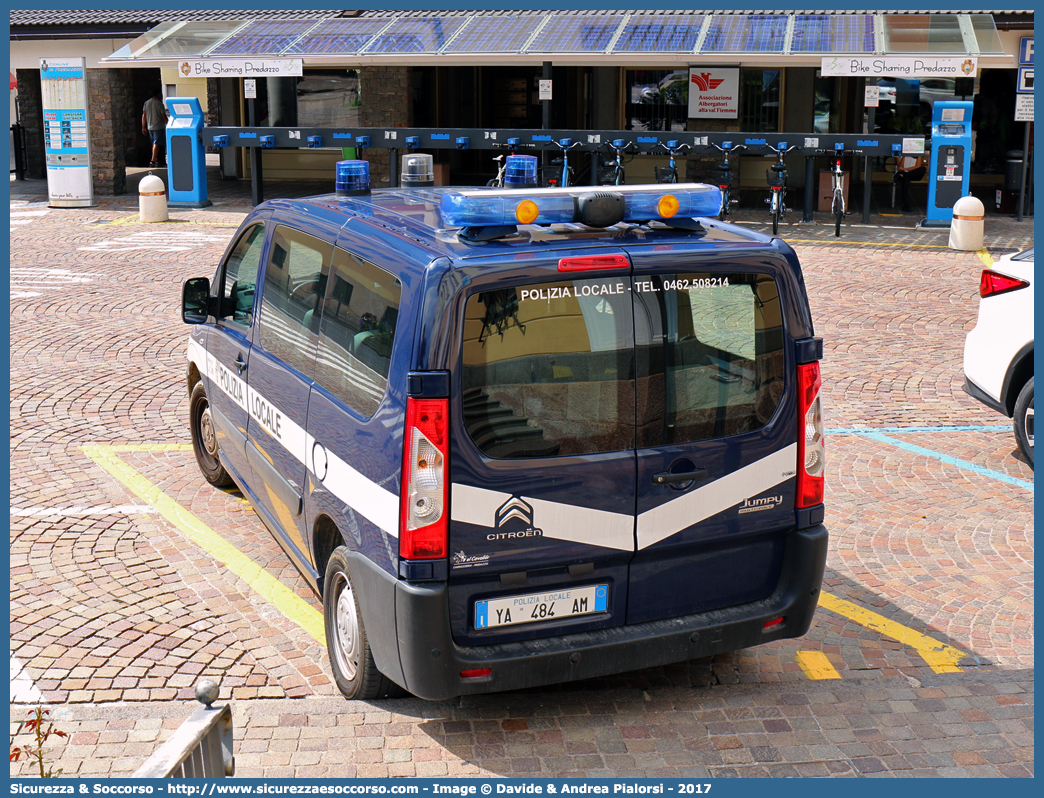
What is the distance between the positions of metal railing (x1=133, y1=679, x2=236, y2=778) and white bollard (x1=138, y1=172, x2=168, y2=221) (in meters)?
16.7

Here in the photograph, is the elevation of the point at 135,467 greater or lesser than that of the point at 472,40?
lesser

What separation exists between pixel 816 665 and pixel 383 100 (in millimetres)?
20772

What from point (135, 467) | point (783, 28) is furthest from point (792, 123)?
point (135, 467)

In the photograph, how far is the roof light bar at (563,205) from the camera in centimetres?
411

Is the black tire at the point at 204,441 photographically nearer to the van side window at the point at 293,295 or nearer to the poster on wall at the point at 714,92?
the van side window at the point at 293,295

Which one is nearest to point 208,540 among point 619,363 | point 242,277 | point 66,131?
point 242,277

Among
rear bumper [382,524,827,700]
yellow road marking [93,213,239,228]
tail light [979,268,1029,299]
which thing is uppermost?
yellow road marking [93,213,239,228]

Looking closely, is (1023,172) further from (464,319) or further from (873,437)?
(464,319)

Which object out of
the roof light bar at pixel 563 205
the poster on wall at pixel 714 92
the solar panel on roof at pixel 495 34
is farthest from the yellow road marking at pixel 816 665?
the poster on wall at pixel 714 92

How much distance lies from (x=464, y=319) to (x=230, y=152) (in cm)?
2241

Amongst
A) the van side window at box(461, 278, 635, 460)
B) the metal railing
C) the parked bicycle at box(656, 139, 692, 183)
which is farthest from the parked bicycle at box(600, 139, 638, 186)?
the metal railing

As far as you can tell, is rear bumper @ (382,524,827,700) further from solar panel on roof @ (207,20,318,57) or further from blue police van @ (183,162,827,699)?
solar panel on roof @ (207,20,318,57)

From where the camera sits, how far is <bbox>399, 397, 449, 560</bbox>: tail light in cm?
390

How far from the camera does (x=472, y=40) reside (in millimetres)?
20141
